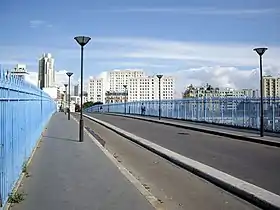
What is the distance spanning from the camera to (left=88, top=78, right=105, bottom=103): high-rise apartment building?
163375mm

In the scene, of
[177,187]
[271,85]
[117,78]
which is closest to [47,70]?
[117,78]

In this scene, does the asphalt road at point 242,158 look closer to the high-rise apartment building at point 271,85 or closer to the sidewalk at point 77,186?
the sidewalk at point 77,186

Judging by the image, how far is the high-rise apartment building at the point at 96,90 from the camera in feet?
536

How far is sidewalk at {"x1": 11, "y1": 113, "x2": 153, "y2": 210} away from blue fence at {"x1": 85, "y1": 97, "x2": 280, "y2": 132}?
17.4m

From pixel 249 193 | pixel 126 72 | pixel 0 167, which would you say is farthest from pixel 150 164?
pixel 126 72

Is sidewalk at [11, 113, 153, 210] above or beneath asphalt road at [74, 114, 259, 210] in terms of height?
above

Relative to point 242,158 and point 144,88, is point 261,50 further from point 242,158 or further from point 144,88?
point 144,88

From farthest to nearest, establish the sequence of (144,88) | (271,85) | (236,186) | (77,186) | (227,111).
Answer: (144,88) → (271,85) → (227,111) → (236,186) → (77,186)

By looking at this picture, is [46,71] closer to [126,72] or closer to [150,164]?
[126,72]

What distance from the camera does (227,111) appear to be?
3706 centimetres

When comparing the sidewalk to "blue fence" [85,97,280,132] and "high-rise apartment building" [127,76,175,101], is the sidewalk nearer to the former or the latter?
"blue fence" [85,97,280,132]

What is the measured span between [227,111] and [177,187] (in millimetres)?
27153

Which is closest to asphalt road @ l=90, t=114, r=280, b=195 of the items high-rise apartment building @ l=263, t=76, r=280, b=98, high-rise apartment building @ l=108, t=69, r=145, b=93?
high-rise apartment building @ l=263, t=76, r=280, b=98

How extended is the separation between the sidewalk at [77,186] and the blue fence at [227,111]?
17441mm
